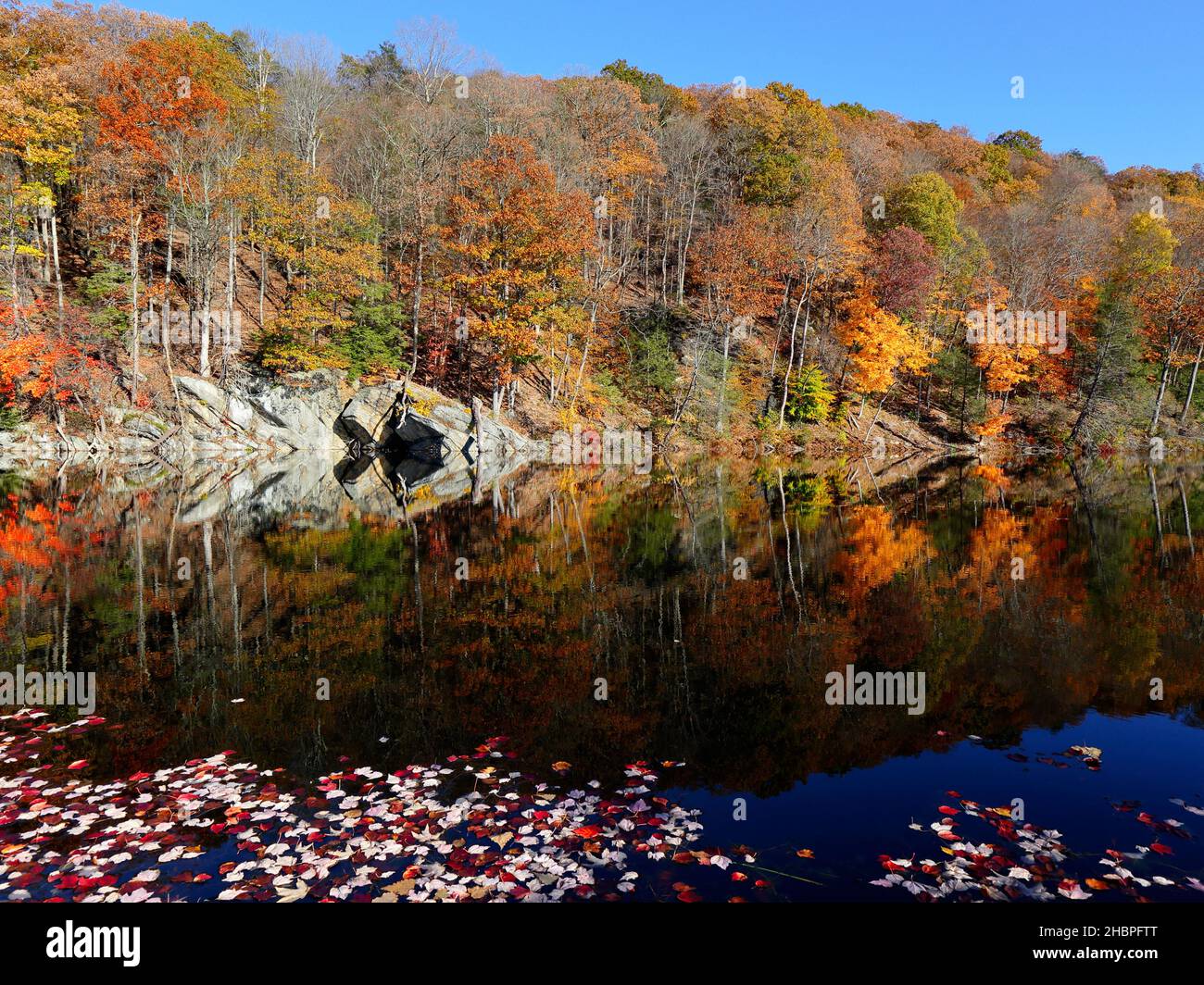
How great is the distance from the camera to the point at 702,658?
36.0 ft

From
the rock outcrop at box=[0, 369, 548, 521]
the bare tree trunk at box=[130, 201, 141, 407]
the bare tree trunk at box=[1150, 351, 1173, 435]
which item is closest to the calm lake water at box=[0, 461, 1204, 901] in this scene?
the rock outcrop at box=[0, 369, 548, 521]

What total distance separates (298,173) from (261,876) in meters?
41.9

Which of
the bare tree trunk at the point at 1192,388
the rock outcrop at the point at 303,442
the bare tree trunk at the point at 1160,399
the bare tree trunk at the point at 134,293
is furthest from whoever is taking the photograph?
the bare tree trunk at the point at 1192,388

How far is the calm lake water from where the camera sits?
283 inches

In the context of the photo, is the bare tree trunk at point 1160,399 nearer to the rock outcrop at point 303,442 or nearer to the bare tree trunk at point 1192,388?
the bare tree trunk at point 1192,388

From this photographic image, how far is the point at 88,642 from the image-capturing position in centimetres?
1153

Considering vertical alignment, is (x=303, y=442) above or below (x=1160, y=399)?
below

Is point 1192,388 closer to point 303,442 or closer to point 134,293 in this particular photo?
point 303,442

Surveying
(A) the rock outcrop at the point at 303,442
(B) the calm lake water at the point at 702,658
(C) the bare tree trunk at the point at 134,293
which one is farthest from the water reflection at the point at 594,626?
(C) the bare tree trunk at the point at 134,293

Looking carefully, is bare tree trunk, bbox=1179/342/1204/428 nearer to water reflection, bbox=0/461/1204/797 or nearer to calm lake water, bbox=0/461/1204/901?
water reflection, bbox=0/461/1204/797

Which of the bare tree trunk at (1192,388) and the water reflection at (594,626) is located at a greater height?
the bare tree trunk at (1192,388)

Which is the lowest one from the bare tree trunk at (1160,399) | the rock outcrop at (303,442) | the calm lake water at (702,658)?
the calm lake water at (702,658)

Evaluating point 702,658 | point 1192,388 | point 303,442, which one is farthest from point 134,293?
point 1192,388

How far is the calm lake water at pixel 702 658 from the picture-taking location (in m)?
7.18
